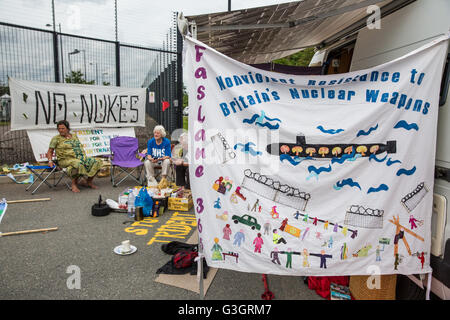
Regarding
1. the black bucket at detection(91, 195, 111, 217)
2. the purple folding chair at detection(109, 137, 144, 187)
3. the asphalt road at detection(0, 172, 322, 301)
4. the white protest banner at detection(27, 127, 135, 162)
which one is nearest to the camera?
the asphalt road at detection(0, 172, 322, 301)

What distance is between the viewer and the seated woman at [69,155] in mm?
5965

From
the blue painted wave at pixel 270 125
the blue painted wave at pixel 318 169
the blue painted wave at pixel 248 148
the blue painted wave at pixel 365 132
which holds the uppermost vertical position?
the blue painted wave at pixel 270 125

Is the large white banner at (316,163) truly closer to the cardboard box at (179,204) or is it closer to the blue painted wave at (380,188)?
the blue painted wave at (380,188)

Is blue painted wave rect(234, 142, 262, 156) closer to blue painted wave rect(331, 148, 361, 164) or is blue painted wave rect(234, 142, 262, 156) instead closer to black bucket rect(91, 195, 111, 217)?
blue painted wave rect(331, 148, 361, 164)

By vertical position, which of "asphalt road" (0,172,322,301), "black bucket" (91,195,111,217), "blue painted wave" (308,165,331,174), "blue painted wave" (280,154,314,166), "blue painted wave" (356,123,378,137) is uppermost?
"blue painted wave" (356,123,378,137)

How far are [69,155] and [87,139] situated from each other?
1.64 meters

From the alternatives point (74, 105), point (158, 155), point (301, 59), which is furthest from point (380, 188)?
point (301, 59)

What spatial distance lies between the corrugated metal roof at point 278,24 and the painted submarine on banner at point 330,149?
1219mm

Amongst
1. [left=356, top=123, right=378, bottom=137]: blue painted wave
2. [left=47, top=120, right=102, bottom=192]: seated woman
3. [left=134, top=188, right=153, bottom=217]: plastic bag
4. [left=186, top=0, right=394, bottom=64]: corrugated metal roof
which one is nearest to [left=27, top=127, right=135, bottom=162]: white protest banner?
[left=47, top=120, right=102, bottom=192]: seated woman

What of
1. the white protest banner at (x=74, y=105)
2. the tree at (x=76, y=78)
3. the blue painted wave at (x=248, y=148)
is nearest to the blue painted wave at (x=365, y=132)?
the blue painted wave at (x=248, y=148)

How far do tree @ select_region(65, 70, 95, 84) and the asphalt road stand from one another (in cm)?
417

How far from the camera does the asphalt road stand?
264 centimetres

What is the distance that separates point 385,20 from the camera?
2680mm

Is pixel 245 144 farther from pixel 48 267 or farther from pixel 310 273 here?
pixel 48 267
